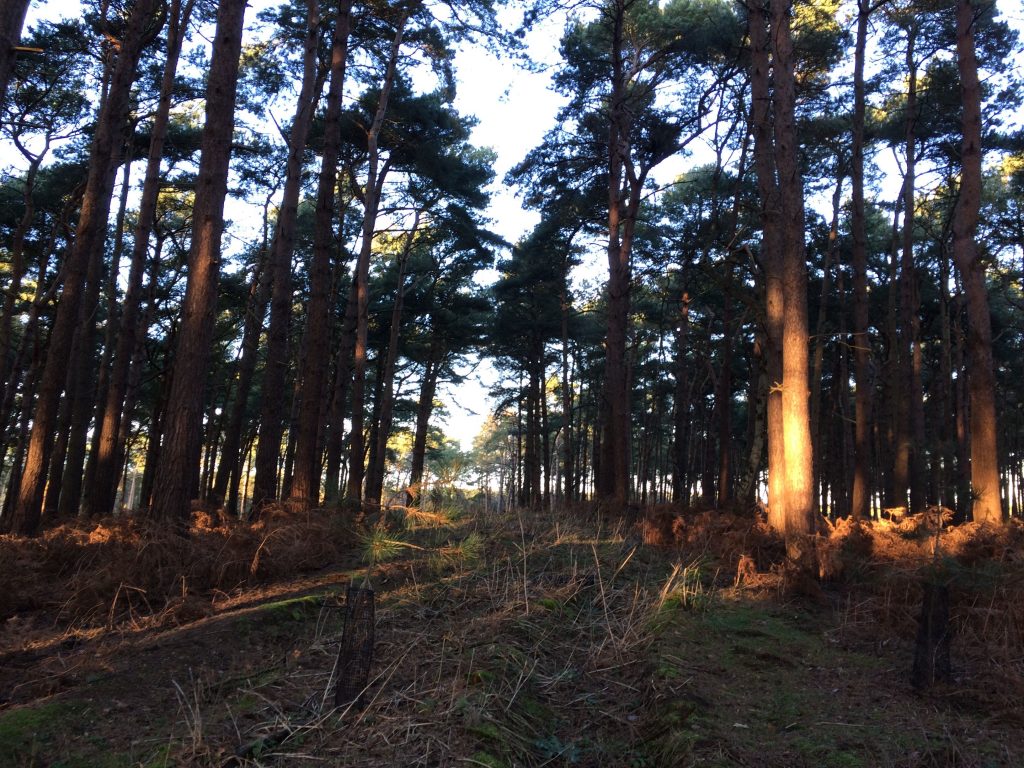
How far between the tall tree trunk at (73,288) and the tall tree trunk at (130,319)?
1.23 metres

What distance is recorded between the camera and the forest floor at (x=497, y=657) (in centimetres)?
358

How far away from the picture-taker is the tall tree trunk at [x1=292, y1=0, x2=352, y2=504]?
37.3ft

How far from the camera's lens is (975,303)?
1089cm

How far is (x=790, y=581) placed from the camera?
23.0 ft

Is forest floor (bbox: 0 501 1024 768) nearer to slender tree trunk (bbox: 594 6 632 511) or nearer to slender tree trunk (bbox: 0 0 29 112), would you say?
slender tree trunk (bbox: 0 0 29 112)

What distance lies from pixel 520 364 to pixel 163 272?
14771mm

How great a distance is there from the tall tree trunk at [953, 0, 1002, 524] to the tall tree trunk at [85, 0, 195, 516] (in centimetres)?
1363

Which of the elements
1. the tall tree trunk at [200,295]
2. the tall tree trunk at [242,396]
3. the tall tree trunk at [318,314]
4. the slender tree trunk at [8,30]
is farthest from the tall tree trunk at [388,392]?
the slender tree trunk at [8,30]

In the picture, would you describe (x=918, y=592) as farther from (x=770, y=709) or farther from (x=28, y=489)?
(x=28, y=489)

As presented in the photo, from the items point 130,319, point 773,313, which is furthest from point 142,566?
point 130,319

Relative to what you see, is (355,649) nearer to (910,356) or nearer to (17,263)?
(17,263)

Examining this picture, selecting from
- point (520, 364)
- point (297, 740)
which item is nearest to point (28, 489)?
point (297, 740)

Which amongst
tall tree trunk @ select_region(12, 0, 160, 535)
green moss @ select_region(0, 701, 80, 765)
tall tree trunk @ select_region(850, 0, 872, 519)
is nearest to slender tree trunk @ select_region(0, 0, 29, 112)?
tall tree trunk @ select_region(12, 0, 160, 535)

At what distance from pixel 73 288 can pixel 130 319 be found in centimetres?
340
